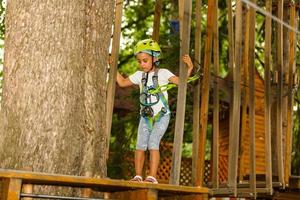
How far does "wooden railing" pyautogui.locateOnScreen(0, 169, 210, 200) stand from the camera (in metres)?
2.77

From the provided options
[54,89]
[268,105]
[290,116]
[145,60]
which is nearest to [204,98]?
[268,105]

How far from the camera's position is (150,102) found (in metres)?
4.46

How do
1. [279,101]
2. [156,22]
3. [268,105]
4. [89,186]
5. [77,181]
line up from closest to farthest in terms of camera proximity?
[77,181] → [89,186] → [156,22] → [268,105] → [279,101]

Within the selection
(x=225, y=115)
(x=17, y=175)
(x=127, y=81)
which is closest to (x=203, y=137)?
(x=127, y=81)

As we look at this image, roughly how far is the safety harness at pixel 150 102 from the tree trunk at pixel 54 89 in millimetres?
831

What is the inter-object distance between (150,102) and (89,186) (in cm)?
137

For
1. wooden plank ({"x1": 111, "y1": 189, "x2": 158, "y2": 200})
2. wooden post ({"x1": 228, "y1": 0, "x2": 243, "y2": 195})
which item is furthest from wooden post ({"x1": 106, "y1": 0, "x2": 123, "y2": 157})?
wooden post ({"x1": 228, "y1": 0, "x2": 243, "y2": 195})

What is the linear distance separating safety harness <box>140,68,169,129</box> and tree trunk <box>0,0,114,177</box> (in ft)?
2.73

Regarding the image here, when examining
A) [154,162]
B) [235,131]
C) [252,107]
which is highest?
[252,107]

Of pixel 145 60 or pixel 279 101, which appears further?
pixel 279 101

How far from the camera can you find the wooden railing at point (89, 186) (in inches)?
109

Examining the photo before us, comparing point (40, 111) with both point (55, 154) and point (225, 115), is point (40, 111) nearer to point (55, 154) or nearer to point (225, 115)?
point (55, 154)

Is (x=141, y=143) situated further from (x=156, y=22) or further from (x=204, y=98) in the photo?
(x=156, y=22)

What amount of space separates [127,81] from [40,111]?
4.92 ft
